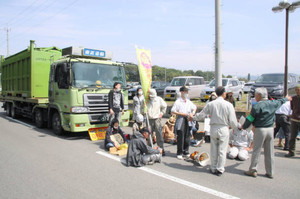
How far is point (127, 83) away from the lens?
372 inches

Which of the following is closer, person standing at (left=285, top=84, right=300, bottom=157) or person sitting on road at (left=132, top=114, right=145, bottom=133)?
person standing at (left=285, top=84, right=300, bottom=157)

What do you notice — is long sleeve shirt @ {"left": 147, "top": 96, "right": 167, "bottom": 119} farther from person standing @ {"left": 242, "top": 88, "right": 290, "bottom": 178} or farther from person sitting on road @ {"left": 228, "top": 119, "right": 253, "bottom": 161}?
person standing @ {"left": 242, "top": 88, "right": 290, "bottom": 178}

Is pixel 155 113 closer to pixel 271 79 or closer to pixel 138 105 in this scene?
pixel 138 105

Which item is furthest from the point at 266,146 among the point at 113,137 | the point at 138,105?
the point at 138,105

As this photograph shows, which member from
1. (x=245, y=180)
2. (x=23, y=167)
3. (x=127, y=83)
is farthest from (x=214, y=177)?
(x=127, y=83)

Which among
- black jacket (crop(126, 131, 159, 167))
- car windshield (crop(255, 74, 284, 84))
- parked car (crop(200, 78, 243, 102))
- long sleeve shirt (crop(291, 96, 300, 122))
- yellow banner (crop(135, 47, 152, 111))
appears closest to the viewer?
black jacket (crop(126, 131, 159, 167))

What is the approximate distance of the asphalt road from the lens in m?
4.07

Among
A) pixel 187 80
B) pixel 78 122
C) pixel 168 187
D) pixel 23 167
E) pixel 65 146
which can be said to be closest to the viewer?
pixel 168 187

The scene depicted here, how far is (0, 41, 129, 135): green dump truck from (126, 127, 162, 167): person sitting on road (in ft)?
9.75

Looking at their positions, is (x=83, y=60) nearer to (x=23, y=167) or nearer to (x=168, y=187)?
(x=23, y=167)

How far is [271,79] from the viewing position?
48.6ft

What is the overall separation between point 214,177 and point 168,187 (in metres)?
1.12

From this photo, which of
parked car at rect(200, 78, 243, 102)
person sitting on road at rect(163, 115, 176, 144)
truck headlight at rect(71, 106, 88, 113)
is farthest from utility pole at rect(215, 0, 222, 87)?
parked car at rect(200, 78, 243, 102)

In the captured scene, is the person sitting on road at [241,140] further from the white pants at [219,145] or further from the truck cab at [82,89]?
the truck cab at [82,89]
